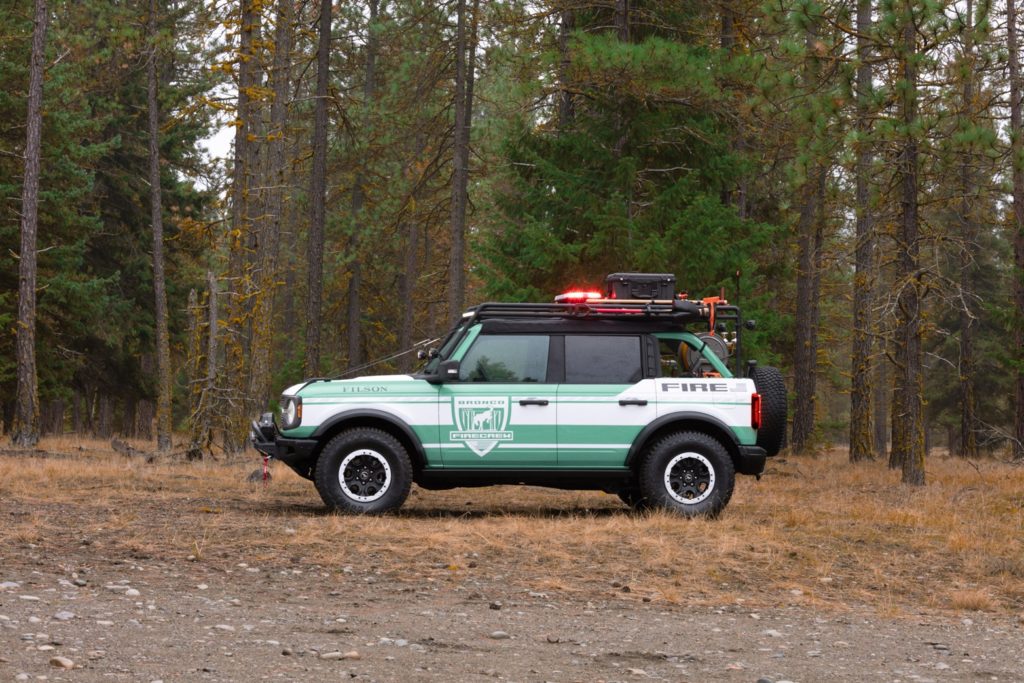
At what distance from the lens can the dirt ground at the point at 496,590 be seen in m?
6.34

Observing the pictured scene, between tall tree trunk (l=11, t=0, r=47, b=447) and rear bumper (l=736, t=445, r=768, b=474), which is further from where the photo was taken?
tall tree trunk (l=11, t=0, r=47, b=447)

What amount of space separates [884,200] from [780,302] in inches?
749

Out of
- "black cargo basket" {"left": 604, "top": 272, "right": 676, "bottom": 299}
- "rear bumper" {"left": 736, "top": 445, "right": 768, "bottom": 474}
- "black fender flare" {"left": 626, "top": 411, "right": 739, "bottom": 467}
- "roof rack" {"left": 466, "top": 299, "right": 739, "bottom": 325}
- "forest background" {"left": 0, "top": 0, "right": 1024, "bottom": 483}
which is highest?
"forest background" {"left": 0, "top": 0, "right": 1024, "bottom": 483}

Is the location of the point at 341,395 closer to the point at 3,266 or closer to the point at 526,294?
the point at 526,294

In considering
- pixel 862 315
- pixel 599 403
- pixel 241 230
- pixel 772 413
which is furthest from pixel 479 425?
pixel 862 315

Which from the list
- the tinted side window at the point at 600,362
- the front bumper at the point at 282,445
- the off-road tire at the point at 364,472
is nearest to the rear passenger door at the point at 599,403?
the tinted side window at the point at 600,362

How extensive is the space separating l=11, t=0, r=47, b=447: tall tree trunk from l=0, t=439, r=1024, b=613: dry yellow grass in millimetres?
6674

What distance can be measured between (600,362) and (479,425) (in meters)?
1.40

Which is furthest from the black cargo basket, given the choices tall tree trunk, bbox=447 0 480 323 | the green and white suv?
tall tree trunk, bbox=447 0 480 323

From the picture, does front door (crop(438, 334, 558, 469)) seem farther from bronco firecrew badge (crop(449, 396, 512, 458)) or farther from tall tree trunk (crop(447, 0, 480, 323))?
tall tree trunk (crop(447, 0, 480, 323))

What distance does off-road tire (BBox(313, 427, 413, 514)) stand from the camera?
472 inches

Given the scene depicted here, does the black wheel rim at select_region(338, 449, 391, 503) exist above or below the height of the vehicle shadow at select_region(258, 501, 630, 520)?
above

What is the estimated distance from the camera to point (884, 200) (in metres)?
16.3

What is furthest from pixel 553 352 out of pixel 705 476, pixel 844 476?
pixel 844 476
